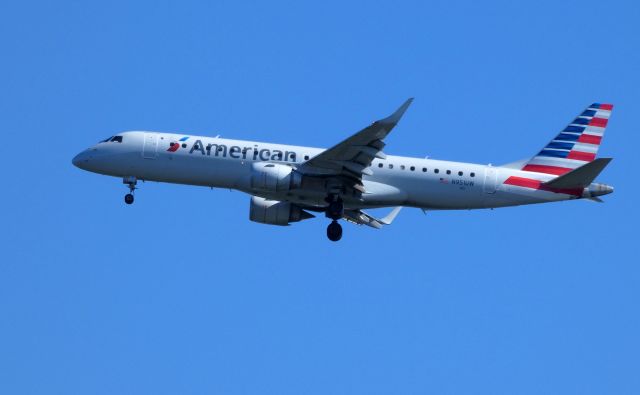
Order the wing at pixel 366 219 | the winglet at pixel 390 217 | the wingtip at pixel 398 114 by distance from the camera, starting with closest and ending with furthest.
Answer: the wingtip at pixel 398 114 < the wing at pixel 366 219 < the winglet at pixel 390 217

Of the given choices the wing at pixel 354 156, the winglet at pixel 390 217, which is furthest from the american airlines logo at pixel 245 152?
the winglet at pixel 390 217

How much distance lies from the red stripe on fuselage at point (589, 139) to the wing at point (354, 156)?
1135 cm

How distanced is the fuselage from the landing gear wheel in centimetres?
102

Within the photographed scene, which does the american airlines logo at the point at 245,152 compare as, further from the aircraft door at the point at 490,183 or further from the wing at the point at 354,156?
the aircraft door at the point at 490,183

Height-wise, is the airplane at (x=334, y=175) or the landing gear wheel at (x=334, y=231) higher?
the airplane at (x=334, y=175)

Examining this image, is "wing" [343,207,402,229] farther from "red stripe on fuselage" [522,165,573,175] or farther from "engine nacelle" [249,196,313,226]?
"red stripe on fuselage" [522,165,573,175]

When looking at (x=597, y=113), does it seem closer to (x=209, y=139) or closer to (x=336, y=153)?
(x=336, y=153)

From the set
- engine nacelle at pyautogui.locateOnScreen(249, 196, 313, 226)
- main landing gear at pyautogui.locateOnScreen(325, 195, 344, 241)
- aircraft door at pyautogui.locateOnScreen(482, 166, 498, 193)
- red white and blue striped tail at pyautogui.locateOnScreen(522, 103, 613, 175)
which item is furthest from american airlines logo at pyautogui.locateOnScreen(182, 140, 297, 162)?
red white and blue striped tail at pyautogui.locateOnScreen(522, 103, 613, 175)

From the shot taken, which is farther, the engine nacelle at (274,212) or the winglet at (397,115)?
the engine nacelle at (274,212)

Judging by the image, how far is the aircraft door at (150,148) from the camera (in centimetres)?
5447

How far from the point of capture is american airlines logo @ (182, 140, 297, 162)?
53.6m

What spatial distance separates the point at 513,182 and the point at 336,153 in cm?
856

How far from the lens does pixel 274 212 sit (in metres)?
57.1

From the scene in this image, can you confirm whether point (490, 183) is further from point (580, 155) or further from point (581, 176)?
point (580, 155)
